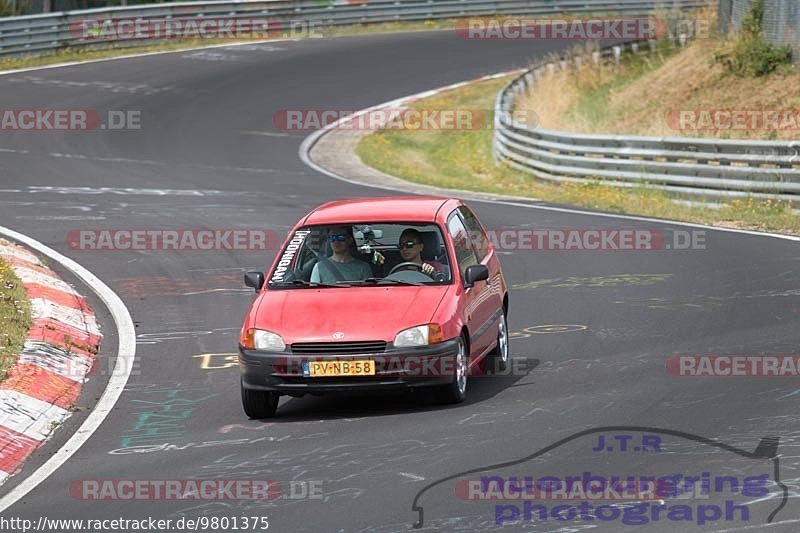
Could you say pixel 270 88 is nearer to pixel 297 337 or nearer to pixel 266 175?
pixel 266 175

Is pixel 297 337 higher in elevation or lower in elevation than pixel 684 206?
higher

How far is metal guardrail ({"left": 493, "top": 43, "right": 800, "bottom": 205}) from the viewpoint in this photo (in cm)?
2045

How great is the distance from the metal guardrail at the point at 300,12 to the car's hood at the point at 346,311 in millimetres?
30237

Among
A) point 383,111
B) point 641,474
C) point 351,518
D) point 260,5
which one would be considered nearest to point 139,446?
point 351,518

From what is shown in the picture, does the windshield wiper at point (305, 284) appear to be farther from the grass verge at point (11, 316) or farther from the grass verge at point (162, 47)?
the grass verge at point (162, 47)

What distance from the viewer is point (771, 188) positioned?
20.5 meters

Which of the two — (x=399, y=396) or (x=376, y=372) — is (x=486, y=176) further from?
(x=376, y=372)

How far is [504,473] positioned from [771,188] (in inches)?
534

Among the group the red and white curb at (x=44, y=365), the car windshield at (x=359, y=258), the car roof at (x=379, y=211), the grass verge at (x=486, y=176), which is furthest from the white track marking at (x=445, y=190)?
the red and white curb at (x=44, y=365)

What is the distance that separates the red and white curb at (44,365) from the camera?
9.61 metres

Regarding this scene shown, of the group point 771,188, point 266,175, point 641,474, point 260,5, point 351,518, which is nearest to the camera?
point 351,518

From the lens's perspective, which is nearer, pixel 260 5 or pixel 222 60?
pixel 222 60

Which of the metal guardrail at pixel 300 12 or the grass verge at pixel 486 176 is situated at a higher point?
the metal guardrail at pixel 300 12
